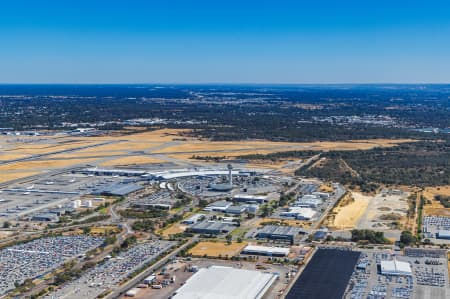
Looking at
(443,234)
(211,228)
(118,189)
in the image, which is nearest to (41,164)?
(118,189)

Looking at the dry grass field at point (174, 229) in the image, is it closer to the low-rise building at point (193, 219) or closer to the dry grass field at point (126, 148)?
the low-rise building at point (193, 219)

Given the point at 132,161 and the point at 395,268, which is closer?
the point at 395,268

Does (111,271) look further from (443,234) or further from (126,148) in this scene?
(126,148)

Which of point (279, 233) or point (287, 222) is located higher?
point (279, 233)

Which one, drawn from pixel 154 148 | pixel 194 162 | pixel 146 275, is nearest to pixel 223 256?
pixel 146 275

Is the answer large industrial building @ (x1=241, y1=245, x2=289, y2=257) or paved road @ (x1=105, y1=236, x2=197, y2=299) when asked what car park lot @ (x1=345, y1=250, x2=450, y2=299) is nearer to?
large industrial building @ (x1=241, y1=245, x2=289, y2=257)

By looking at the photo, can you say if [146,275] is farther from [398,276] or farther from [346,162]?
[346,162]

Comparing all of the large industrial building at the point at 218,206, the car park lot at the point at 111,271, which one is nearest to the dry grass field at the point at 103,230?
the car park lot at the point at 111,271
